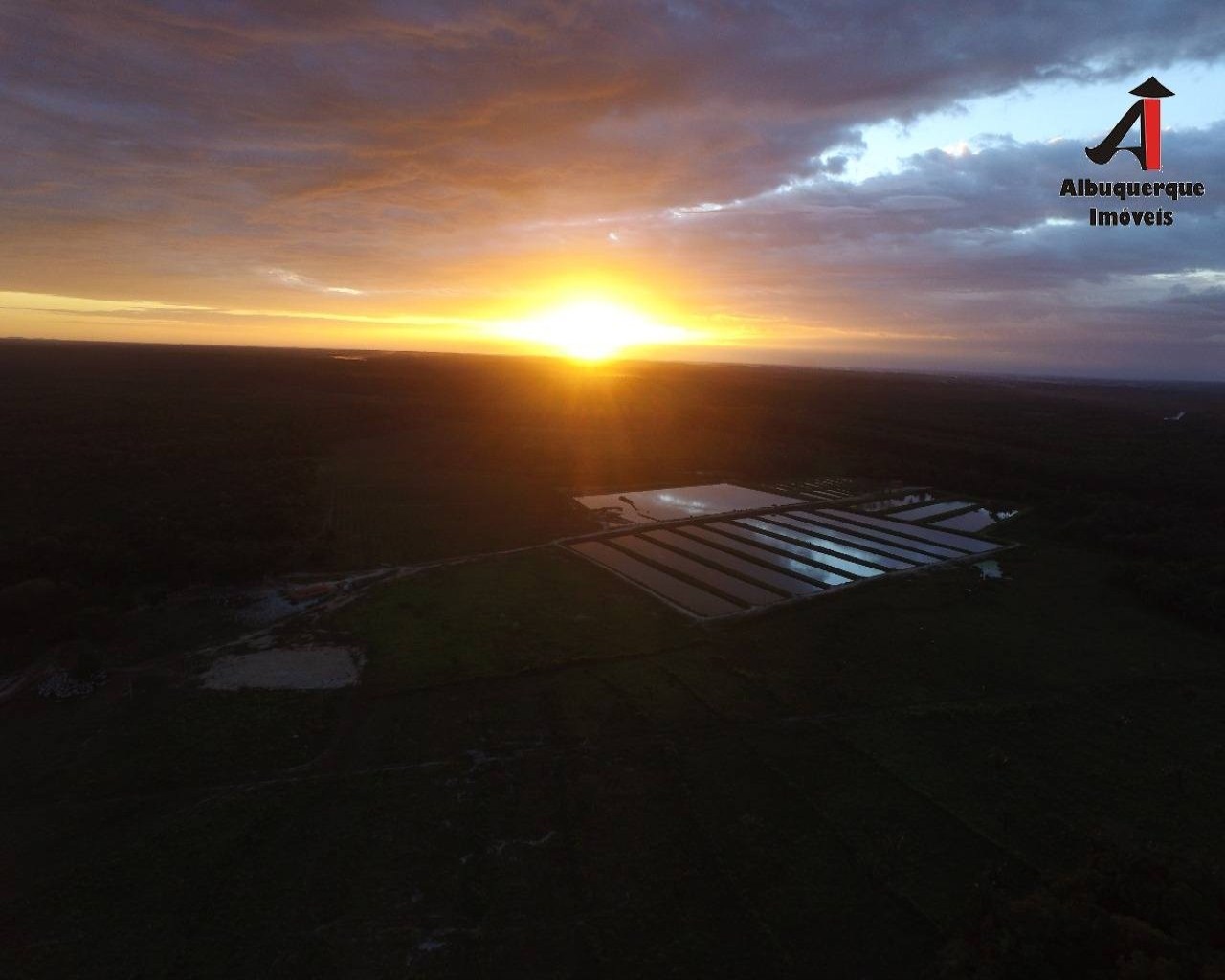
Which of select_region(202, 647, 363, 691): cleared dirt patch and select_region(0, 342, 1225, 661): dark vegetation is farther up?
select_region(0, 342, 1225, 661): dark vegetation

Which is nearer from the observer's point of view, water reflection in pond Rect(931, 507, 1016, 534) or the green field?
the green field

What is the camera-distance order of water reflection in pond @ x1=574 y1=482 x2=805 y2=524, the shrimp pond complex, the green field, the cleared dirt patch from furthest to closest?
water reflection in pond @ x1=574 y1=482 x2=805 y2=524 → the cleared dirt patch → the shrimp pond complex → the green field

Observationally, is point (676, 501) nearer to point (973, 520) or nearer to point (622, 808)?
point (973, 520)

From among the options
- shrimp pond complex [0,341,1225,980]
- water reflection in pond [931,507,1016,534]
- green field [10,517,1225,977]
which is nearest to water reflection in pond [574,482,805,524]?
shrimp pond complex [0,341,1225,980]

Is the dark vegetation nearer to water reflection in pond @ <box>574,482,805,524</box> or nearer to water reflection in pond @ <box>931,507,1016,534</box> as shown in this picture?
water reflection in pond @ <box>574,482,805,524</box>

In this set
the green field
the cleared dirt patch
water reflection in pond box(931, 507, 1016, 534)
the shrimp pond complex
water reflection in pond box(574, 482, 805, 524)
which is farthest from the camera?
water reflection in pond box(931, 507, 1016, 534)

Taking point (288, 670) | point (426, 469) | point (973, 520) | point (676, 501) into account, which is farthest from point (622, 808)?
point (426, 469)

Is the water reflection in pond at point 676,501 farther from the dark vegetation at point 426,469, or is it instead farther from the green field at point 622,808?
the green field at point 622,808
